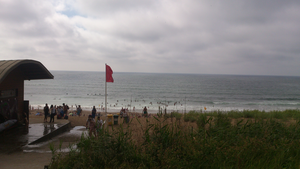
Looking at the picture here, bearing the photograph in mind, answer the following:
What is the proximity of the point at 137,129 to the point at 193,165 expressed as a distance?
7.19ft

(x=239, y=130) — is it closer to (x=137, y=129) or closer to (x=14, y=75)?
(x=137, y=129)

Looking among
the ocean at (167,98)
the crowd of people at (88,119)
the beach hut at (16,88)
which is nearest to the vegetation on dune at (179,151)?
the crowd of people at (88,119)

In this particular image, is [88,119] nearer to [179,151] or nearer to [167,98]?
[179,151]

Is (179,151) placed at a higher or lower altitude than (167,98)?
higher

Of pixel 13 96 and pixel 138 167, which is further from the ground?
pixel 13 96

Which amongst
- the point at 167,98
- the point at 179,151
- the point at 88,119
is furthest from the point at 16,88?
the point at 167,98

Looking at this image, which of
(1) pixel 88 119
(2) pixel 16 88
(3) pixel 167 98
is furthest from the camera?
(3) pixel 167 98

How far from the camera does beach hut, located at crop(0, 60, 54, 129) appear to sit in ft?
32.7

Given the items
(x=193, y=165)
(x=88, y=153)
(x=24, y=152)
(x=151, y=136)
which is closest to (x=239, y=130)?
(x=193, y=165)

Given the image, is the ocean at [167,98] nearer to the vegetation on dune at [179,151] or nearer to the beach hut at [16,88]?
the vegetation on dune at [179,151]

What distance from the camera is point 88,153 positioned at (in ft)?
16.1

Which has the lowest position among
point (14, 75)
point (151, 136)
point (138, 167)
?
point (138, 167)

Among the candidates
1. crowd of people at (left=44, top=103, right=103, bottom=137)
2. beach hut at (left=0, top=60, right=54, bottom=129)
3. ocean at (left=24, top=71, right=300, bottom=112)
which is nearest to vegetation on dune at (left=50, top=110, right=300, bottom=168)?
crowd of people at (left=44, top=103, right=103, bottom=137)

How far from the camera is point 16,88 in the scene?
11.1m
